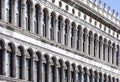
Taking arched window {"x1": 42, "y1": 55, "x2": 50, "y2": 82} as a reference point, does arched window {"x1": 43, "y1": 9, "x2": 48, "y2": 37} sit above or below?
above

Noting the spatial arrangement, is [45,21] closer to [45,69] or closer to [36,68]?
[45,69]

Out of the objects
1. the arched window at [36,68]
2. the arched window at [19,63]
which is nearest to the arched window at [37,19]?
the arched window at [36,68]

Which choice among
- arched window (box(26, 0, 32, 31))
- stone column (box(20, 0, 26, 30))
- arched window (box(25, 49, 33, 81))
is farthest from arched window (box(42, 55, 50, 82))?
stone column (box(20, 0, 26, 30))

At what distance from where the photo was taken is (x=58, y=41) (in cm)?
4806

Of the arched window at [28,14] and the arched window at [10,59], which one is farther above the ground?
the arched window at [28,14]

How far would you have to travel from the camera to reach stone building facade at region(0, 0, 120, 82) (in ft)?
132

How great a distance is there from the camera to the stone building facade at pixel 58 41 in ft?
132

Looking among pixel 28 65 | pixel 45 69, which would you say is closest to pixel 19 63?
pixel 28 65

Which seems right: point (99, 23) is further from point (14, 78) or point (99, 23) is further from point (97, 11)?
point (14, 78)

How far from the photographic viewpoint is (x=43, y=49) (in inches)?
1761

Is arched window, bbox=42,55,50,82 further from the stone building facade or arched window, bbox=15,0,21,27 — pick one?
arched window, bbox=15,0,21,27

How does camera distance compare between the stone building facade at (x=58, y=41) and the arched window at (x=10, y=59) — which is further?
the stone building facade at (x=58, y=41)

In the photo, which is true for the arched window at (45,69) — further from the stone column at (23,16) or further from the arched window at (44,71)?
the stone column at (23,16)

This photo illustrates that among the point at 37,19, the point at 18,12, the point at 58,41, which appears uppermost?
the point at 37,19
